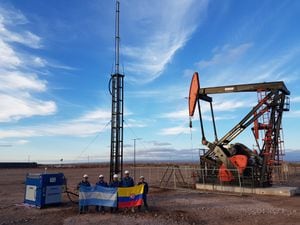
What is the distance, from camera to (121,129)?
18453mm

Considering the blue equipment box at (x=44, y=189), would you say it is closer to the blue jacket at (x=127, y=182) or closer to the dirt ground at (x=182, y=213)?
the dirt ground at (x=182, y=213)

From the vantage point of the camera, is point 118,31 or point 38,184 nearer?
point 38,184

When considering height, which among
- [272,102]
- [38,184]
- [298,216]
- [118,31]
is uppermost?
[118,31]

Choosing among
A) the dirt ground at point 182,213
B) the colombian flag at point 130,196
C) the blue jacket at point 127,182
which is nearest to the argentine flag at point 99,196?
the colombian flag at point 130,196

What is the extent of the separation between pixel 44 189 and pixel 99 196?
8.23 feet

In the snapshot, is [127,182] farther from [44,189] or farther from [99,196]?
[44,189]

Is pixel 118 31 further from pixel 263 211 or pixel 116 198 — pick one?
pixel 263 211

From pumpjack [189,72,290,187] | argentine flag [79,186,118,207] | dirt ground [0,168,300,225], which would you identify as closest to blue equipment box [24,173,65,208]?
dirt ground [0,168,300,225]

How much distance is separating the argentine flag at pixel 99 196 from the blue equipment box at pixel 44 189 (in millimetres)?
1777

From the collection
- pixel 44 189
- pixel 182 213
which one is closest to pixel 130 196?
pixel 182 213

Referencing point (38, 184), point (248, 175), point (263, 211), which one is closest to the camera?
point (263, 211)

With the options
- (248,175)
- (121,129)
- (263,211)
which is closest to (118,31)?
(121,129)

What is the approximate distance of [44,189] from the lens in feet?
46.3

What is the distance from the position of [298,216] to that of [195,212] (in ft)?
11.6
